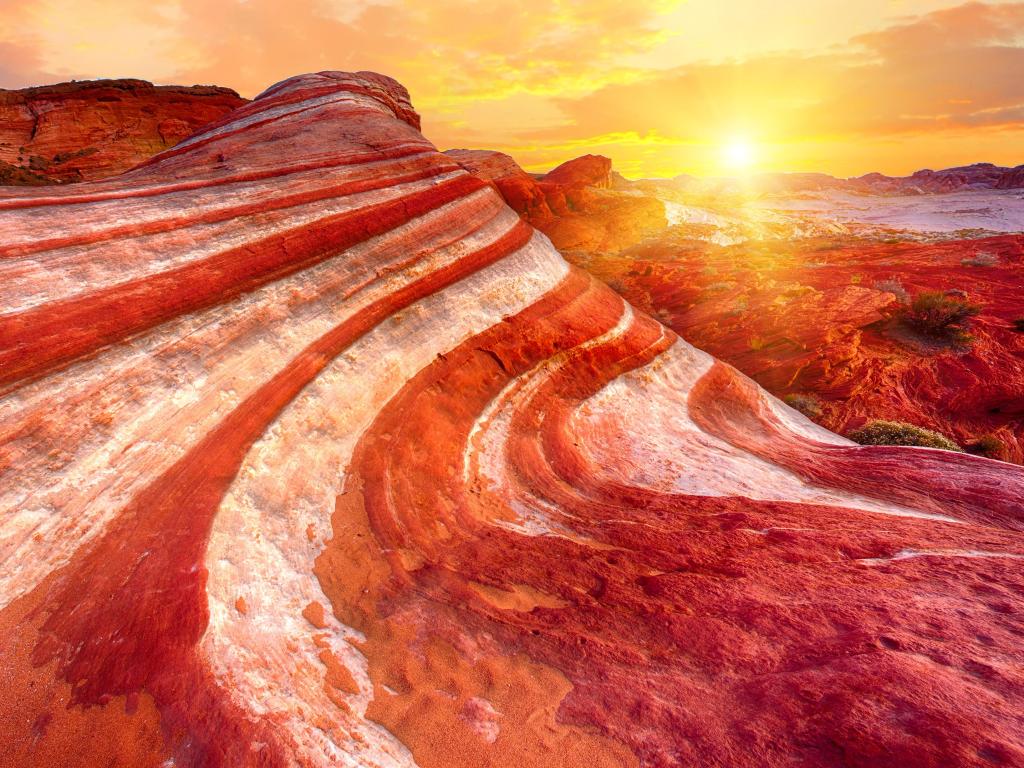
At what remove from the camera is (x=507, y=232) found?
9305 mm

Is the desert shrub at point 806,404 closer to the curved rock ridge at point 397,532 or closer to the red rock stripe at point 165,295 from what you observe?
the curved rock ridge at point 397,532

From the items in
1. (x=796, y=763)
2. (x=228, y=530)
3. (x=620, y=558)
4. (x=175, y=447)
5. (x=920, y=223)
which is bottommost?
Answer: (x=920, y=223)

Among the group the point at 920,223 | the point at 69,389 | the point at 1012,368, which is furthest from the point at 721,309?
the point at 920,223

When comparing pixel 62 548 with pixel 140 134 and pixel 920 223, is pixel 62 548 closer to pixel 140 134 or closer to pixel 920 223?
pixel 140 134

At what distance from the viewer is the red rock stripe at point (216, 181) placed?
5344mm

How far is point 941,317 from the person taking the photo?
16.3 m

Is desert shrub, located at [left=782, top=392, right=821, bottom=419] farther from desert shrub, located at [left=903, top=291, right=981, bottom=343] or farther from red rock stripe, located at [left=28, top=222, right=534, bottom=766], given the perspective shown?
red rock stripe, located at [left=28, top=222, right=534, bottom=766]

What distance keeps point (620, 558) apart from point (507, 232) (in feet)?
21.2

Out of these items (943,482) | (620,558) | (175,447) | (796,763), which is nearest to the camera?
(796,763)

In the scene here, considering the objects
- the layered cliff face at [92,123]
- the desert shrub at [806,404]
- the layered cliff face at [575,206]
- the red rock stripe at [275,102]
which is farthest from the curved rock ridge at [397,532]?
the layered cliff face at [575,206]

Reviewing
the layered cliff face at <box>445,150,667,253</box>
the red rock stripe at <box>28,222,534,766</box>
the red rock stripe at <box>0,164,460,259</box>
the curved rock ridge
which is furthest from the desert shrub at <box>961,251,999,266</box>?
the red rock stripe at <box>28,222,534,766</box>

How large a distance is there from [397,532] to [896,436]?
462 inches

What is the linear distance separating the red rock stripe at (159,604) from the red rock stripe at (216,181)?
318 centimetres

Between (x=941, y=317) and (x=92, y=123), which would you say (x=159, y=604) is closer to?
(x=941, y=317)
